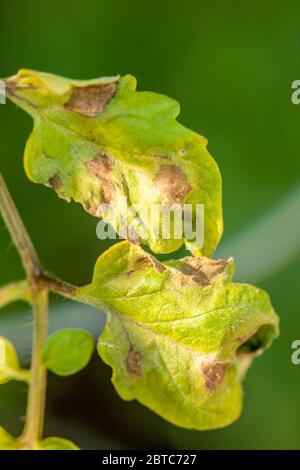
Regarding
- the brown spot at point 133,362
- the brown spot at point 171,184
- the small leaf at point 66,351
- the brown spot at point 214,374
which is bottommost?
the brown spot at point 214,374

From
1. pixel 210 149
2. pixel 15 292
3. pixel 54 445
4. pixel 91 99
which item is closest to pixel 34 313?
pixel 15 292

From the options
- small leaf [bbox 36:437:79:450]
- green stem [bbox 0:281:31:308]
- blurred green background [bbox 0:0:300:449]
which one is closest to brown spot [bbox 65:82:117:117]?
green stem [bbox 0:281:31:308]

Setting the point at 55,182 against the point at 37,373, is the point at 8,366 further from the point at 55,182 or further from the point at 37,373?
the point at 55,182

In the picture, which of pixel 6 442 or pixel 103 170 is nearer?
pixel 103 170

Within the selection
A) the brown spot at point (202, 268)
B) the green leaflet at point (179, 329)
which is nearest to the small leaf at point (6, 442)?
the green leaflet at point (179, 329)

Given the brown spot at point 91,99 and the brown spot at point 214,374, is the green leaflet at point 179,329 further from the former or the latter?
the brown spot at point 91,99

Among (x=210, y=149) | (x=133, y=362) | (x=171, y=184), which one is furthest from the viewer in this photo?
(x=210, y=149)
